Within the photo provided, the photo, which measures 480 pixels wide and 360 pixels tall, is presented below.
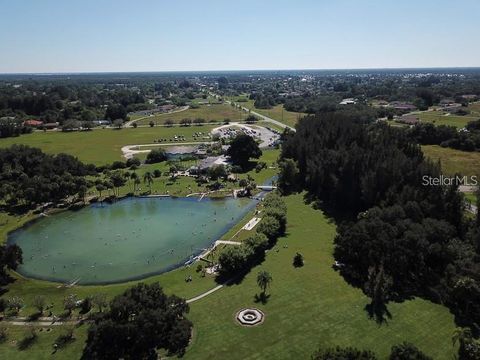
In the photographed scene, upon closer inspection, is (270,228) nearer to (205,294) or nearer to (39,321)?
(205,294)

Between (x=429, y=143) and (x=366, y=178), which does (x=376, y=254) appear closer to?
→ (x=366, y=178)

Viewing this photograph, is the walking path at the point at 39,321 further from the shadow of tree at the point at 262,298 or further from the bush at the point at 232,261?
the shadow of tree at the point at 262,298

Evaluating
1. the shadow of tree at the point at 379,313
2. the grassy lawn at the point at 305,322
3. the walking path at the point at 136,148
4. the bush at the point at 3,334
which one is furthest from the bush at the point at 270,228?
the walking path at the point at 136,148

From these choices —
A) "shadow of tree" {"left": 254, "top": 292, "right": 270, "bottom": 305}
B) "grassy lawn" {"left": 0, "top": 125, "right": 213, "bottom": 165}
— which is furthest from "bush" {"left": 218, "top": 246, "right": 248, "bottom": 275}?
"grassy lawn" {"left": 0, "top": 125, "right": 213, "bottom": 165}

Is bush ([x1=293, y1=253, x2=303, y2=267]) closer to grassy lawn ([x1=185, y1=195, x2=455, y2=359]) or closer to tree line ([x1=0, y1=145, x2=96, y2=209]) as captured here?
grassy lawn ([x1=185, y1=195, x2=455, y2=359])

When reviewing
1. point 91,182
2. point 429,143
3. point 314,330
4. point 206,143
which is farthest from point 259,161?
point 314,330
